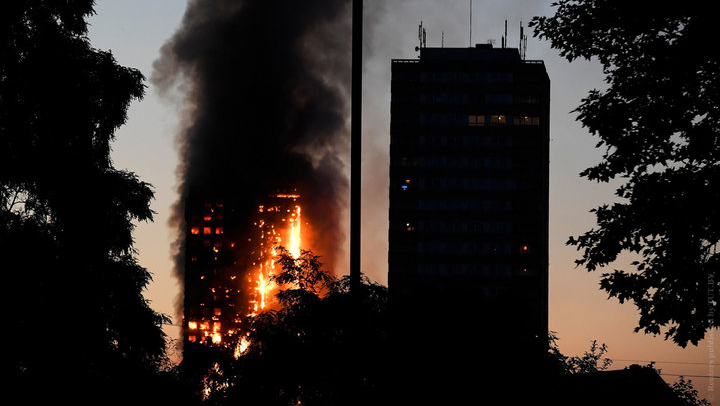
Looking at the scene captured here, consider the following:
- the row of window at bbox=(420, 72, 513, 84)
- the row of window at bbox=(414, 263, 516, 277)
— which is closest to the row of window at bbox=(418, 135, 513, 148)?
the row of window at bbox=(420, 72, 513, 84)

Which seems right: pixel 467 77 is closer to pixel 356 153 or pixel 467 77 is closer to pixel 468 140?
pixel 468 140


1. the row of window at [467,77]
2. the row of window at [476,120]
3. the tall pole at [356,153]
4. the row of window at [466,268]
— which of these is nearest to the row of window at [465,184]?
the row of window at [476,120]

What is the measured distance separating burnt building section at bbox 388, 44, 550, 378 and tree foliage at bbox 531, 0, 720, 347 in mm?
119076

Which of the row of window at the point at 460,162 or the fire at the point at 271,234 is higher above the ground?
the row of window at the point at 460,162

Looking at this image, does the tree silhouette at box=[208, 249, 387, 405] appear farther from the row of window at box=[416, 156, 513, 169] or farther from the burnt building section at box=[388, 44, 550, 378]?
the row of window at box=[416, 156, 513, 169]

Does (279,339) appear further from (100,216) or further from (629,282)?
(629,282)

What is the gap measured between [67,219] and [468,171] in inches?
4792

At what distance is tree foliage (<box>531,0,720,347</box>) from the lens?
534 inches

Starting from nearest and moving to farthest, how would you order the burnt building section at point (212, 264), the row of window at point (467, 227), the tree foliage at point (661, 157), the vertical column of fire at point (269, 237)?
the tree foliage at point (661, 157) < the row of window at point (467, 227) < the vertical column of fire at point (269, 237) < the burnt building section at point (212, 264)

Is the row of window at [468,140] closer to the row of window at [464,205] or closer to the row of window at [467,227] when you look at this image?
the row of window at [464,205]

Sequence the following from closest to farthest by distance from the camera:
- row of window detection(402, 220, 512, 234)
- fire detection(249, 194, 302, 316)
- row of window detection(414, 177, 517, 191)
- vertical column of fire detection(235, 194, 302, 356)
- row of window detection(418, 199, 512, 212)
Result: row of window detection(402, 220, 512, 234) < row of window detection(418, 199, 512, 212) < row of window detection(414, 177, 517, 191) < fire detection(249, 194, 302, 316) < vertical column of fire detection(235, 194, 302, 356)

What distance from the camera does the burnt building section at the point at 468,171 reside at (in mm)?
134750

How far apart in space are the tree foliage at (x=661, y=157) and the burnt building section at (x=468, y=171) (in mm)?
119076

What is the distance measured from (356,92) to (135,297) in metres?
10.8
